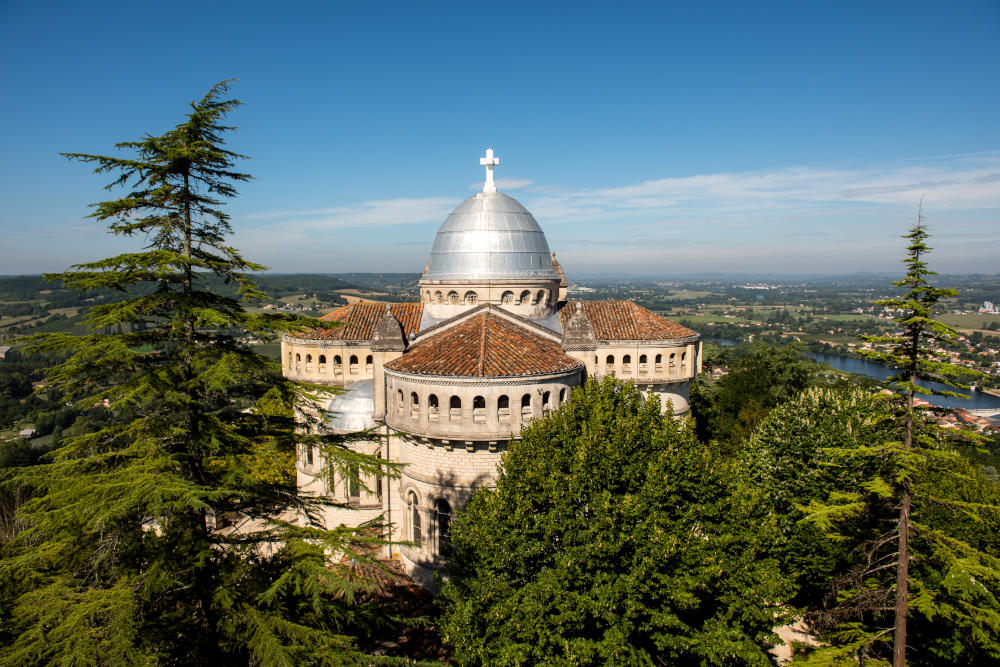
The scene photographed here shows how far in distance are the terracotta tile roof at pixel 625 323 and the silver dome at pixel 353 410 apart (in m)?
12.9

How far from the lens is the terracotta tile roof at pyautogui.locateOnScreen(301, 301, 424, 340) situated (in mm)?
33750

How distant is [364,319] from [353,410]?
22.3 feet

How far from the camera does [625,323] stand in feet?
115

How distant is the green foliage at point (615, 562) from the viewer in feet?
52.3

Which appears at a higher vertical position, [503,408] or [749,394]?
[503,408]

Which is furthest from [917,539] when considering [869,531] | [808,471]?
[808,471]

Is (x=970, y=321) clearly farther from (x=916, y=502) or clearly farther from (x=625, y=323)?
(x=916, y=502)

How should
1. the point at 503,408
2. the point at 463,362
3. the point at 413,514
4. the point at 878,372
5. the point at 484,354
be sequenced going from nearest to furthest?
the point at 503,408, the point at 463,362, the point at 484,354, the point at 413,514, the point at 878,372

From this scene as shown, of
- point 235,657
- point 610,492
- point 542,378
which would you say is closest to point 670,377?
point 542,378

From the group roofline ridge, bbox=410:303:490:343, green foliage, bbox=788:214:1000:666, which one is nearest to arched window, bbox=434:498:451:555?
roofline ridge, bbox=410:303:490:343

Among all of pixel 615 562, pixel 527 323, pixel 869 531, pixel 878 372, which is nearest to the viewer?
pixel 615 562

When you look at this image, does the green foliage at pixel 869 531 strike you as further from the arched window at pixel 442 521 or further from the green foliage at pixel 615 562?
the arched window at pixel 442 521

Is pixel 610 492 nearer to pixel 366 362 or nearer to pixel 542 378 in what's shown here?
pixel 542 378

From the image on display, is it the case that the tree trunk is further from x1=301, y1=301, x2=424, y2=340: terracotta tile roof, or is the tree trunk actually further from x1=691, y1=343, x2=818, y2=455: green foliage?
x1=691, y1=343, x2=818, y2=455: green foliage
